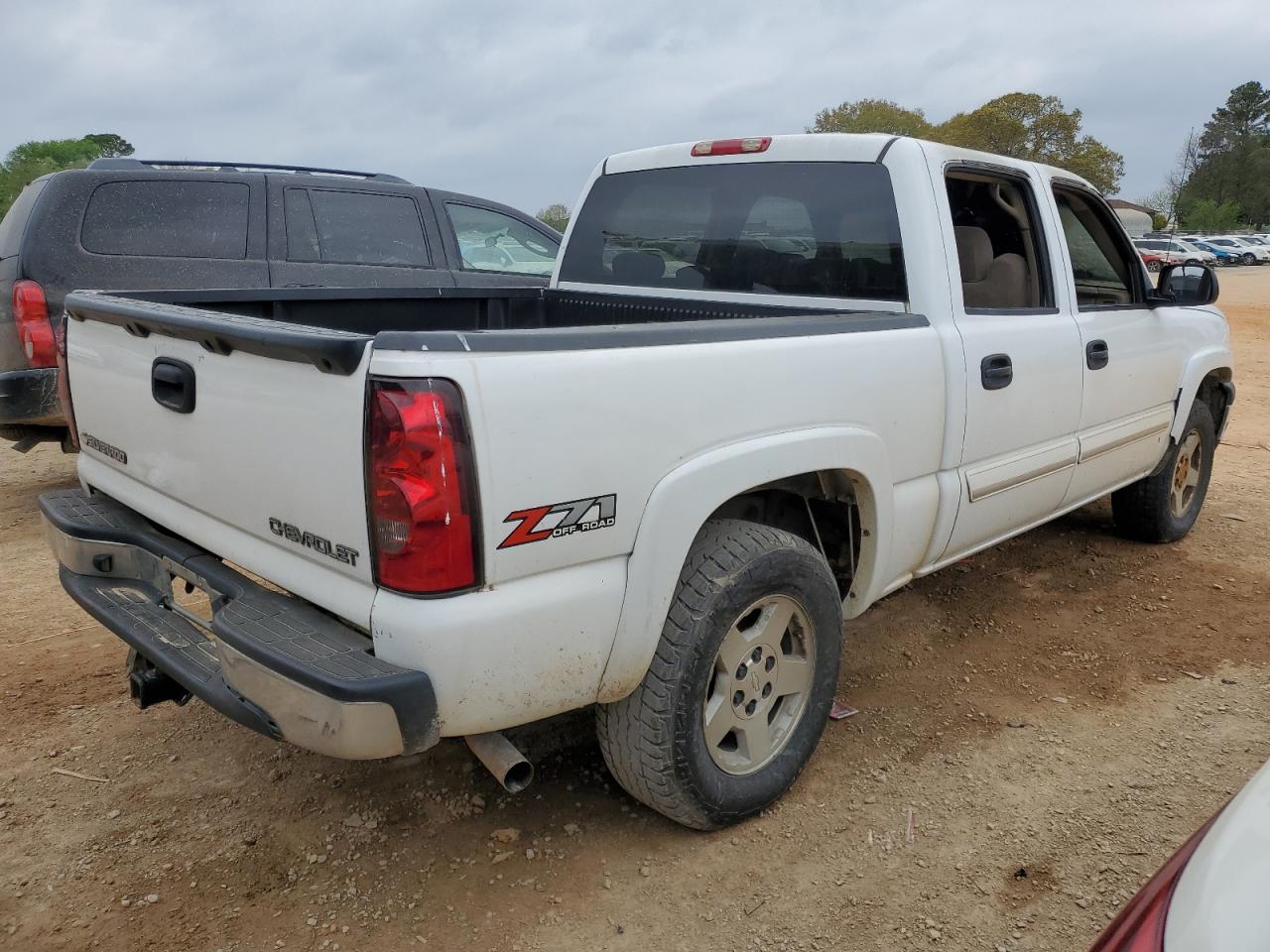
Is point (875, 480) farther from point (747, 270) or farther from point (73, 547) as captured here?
point (73, 547)

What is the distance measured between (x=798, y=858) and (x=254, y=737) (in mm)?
1820

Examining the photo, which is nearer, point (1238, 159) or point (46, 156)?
point (46, 156)

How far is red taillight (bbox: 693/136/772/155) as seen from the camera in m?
3.65

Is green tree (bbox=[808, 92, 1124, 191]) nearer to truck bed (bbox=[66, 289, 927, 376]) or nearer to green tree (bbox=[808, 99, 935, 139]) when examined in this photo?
green tree (bbox=[808, 99, 935, 139])

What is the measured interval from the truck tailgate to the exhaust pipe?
1.45 feet

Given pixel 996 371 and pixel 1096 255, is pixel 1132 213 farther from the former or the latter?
pixel 996 371

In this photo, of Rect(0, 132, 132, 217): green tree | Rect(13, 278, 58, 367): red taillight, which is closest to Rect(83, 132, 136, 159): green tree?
Rect(0, 132, 132, 217): green tree

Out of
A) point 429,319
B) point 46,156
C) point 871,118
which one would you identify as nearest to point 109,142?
point 46,156

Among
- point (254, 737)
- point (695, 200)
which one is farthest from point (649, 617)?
point (695, 200)

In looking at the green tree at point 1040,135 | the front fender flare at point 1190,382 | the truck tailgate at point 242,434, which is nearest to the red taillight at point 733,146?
the truck tailgate at point 242,434

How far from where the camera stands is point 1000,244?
13.0 ft

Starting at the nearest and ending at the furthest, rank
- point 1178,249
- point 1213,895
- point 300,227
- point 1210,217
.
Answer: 1. point 1213,895
2. point 300,227
3. point 1178,249
4. point 1210,217

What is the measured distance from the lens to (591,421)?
7.13 feet

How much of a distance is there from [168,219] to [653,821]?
15.9 ft
